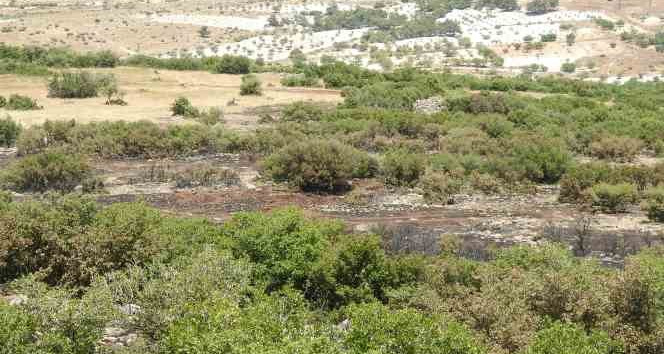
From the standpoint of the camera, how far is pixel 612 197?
67.8 ft

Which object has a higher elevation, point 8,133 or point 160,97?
point 8,133

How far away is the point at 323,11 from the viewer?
10562 centimetres

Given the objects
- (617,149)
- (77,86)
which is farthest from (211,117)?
(617,149)

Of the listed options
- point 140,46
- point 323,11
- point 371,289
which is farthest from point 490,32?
point 371,289

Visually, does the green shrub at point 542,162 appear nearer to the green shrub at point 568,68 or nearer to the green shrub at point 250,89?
the green shrub at point 250,89

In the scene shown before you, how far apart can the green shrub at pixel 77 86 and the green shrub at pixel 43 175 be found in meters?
17.3

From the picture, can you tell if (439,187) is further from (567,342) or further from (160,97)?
(160,97)

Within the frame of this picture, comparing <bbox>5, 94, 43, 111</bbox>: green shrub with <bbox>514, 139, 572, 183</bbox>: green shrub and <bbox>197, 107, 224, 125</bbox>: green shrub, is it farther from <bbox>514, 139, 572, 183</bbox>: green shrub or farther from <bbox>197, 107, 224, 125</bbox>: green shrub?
<bbox>514, 139, 572, 183</bbox>: green shrub

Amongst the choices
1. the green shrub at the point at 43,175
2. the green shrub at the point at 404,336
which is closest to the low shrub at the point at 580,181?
the green shrub at the point at 404,336

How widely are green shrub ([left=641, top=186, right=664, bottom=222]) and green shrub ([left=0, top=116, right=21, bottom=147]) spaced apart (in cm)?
2276

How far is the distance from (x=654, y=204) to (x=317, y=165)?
384 inches

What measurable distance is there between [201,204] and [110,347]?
11653 mm

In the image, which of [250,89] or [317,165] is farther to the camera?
[250,89]

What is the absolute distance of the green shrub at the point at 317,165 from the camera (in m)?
22.3
